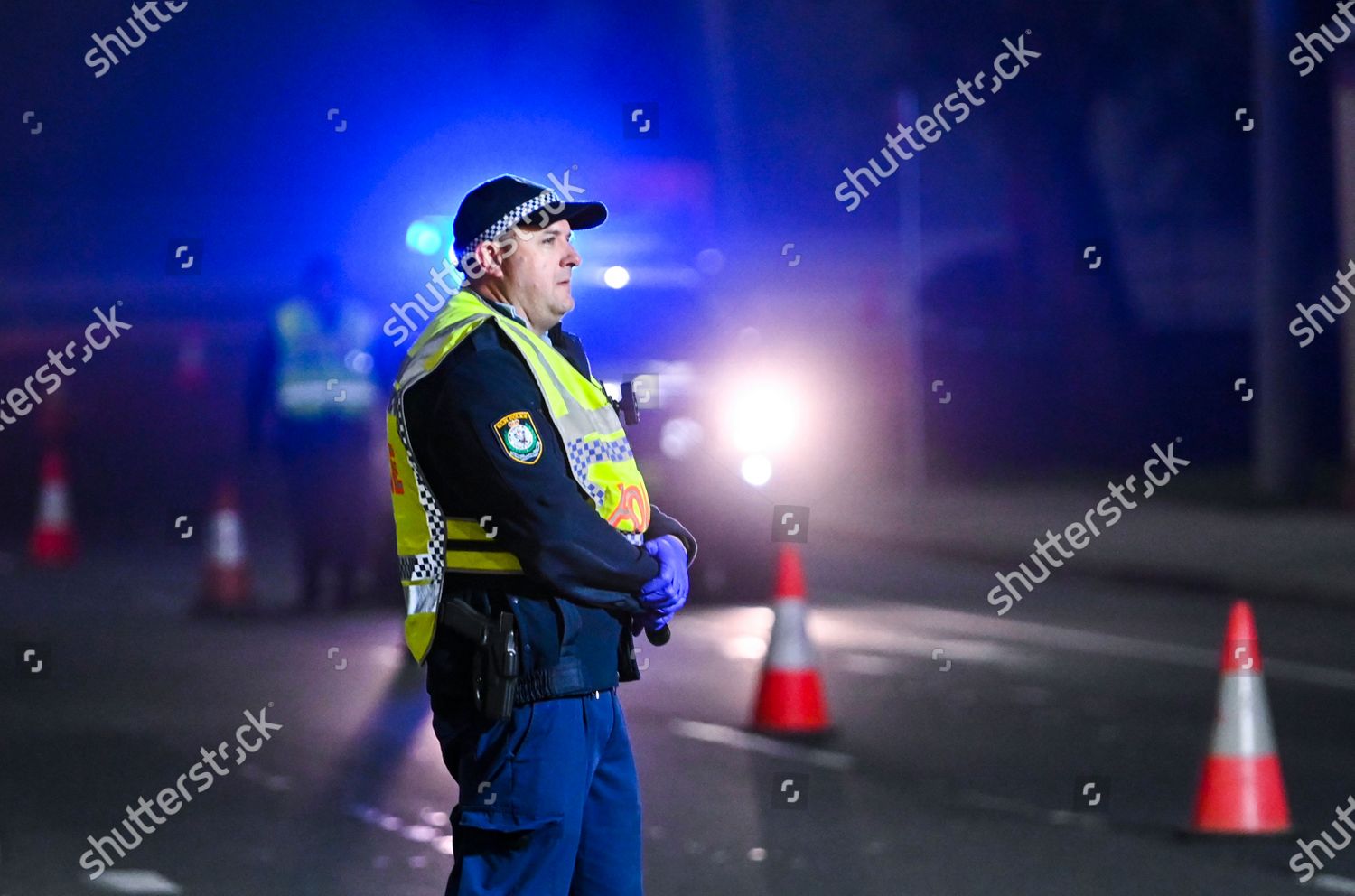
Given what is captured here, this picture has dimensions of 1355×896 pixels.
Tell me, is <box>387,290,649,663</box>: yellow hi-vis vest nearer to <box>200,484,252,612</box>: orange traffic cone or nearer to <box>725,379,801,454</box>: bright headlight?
<box>200,484,252,612</box>: orange traffic cone

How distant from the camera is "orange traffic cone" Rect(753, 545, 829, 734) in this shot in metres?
9.45

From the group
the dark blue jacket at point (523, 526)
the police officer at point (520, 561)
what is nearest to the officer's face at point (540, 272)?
the police officer at point (520, 561)

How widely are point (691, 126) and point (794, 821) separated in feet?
83.2

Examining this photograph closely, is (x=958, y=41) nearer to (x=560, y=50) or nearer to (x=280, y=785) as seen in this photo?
(x=560, y=50)

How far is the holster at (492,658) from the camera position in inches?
168

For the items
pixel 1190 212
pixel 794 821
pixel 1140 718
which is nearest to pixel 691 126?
pixel 1190 212

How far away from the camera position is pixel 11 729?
969 centimetres
